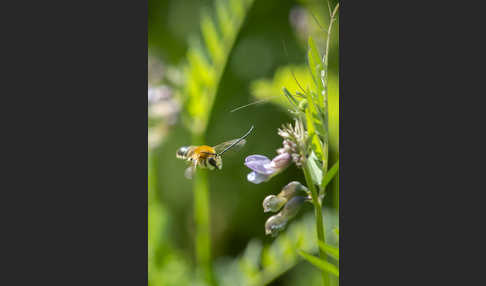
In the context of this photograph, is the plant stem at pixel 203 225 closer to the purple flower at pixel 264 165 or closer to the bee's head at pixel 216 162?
the bee's head at pixel 216 162

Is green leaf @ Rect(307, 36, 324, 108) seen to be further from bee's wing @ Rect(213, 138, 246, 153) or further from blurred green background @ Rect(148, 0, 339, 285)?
bee's wing @ Rect(213, 138, 246, 153)

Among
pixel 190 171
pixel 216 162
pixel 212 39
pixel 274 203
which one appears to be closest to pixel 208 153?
pixel 216 162

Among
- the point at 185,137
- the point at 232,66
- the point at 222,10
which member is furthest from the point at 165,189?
the point at 222,10

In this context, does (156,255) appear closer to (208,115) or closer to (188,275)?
(188,275)

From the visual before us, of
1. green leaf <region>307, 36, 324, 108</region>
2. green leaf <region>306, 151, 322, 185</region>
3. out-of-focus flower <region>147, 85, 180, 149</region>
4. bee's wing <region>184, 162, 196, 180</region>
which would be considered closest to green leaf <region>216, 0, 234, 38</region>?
out-of-focus flower <region>147, 85, 180, 149</region>

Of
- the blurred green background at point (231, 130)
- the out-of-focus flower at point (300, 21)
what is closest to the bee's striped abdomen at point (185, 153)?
the blurred green background at point (231, 130)

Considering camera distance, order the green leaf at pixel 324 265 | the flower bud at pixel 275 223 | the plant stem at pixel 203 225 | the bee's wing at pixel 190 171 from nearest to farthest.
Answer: the green leaf at pixel 324 265 → the flower bud at pixel 275 223 → the bee's wing at pixel 190 171 → the plant stem at pixel 203 225
